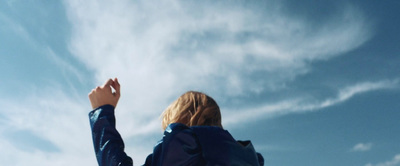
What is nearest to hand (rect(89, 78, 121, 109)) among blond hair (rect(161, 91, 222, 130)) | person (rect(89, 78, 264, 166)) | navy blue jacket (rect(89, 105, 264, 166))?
person (rect(89, 78, 264, 166))

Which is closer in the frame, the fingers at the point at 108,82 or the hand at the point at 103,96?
the hand at the point at 103,96

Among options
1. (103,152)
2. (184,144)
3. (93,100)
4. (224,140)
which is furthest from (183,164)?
(93,100)

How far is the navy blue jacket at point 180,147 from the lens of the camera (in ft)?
14.3

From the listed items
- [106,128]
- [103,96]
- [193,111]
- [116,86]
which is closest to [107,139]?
[106,128]

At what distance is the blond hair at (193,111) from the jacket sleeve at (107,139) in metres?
0.65

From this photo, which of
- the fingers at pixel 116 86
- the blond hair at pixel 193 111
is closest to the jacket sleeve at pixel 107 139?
the fingers at pixel 116 86

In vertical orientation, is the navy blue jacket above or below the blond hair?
below

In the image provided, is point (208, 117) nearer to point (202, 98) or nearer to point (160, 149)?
point (202, 98)

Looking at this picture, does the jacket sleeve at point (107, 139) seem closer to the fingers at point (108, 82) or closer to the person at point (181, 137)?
the person at point (181, 137)

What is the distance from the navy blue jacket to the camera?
434cm

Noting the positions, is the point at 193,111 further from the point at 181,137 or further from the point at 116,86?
the point at 116,86

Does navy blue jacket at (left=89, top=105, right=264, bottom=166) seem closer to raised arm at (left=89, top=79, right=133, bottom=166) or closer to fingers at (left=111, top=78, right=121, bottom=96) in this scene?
raised arm at (left=89, top=79, right=133, bottom=166)

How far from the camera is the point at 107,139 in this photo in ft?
14.9

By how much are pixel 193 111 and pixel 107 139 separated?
1.05m
